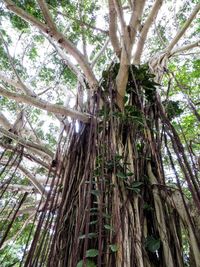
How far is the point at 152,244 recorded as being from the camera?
1.20 m

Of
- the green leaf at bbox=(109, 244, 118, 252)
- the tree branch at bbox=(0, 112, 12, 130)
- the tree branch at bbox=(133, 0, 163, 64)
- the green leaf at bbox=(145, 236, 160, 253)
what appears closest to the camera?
the green leaf at bbox=(109, 244, 118, 252)

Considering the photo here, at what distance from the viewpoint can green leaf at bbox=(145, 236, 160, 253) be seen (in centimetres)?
117

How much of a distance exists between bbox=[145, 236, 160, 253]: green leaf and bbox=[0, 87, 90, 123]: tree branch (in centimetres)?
86

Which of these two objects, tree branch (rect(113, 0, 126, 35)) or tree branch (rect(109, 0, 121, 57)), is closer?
tree branch (rect(113, 0, 126, 35))

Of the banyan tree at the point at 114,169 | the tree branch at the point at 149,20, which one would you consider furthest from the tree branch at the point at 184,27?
the tree branch at the point at 149,20

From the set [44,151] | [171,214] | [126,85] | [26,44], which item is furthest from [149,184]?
[26,44]

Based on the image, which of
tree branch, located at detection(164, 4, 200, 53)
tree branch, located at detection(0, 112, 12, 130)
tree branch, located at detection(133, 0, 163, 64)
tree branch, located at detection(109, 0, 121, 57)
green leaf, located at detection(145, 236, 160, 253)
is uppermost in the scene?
tree branch, located at detection(164, 4, 200, 53)

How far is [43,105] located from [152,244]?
0.96 metres

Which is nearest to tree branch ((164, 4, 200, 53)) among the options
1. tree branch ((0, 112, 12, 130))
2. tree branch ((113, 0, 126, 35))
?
tree branch ((113, 0, 126, 35))

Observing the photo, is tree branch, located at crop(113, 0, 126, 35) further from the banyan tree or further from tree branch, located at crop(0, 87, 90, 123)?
tree branch, located at crop(0, 87, 90, 123)

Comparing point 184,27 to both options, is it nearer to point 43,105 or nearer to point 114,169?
point 43,105

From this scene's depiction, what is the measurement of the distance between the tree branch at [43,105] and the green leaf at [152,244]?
2.84 feet

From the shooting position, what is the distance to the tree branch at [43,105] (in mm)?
1545

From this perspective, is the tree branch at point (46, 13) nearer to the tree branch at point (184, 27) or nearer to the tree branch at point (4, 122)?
the tree branch at point (4, 122)
